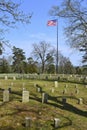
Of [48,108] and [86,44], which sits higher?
[86,44]

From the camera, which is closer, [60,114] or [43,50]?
[60,114]

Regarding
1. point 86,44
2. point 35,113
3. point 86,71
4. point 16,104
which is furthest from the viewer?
point 86,71

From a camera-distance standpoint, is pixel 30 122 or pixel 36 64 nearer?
pixel 30 122

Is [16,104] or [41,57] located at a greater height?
[41,57]

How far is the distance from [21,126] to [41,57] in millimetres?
98335

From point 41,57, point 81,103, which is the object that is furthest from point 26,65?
point 81,103

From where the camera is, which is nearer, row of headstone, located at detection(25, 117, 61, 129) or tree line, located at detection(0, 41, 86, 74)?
row of headstone, located at detection(25, 117, 61, 129)

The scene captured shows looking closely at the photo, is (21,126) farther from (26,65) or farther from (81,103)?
(26,65)

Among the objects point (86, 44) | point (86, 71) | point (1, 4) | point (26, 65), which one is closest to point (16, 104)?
point (1, 4)

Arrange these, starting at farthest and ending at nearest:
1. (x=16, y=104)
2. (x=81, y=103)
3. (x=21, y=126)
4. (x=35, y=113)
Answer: (x=81, y=103)
(x=16, y=104)
(x=35, y=113)
(x=21, y=126)

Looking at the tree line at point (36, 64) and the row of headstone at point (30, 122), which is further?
the tree line at point (36, 64)

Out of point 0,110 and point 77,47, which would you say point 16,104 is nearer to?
point 0,110

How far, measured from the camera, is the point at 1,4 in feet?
56.2

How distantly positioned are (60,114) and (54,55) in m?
97.6
